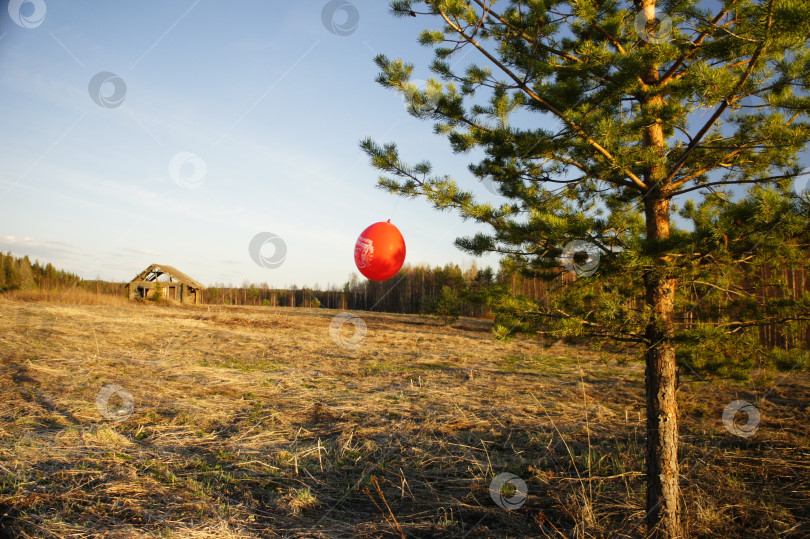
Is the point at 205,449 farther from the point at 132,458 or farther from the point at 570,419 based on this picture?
the point at 570,419

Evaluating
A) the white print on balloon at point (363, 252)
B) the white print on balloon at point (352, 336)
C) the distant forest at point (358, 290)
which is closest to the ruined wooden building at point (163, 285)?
the distant forest at point (358, 290)

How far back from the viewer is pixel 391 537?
242cm

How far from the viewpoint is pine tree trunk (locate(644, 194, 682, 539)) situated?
2.40 m

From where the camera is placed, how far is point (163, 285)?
19.8 metres

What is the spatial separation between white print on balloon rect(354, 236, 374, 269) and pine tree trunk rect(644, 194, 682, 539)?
2284mm

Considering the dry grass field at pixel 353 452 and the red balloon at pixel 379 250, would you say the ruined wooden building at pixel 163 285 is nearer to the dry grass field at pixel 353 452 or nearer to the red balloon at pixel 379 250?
the dry grass field at pixel 353 452

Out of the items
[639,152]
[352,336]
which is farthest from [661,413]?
[352,336]

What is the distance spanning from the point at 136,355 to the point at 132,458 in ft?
15.6

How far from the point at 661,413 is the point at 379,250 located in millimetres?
2508

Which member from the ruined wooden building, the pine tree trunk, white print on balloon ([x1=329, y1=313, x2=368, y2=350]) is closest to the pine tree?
the pine tree trunk

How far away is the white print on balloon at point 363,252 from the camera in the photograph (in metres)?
4.04

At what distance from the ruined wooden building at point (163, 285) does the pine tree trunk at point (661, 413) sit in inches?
817

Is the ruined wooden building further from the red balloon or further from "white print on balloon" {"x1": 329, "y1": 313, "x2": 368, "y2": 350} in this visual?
the red balloon

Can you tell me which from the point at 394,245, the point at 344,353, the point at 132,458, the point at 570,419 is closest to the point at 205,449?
the point at 132,458
